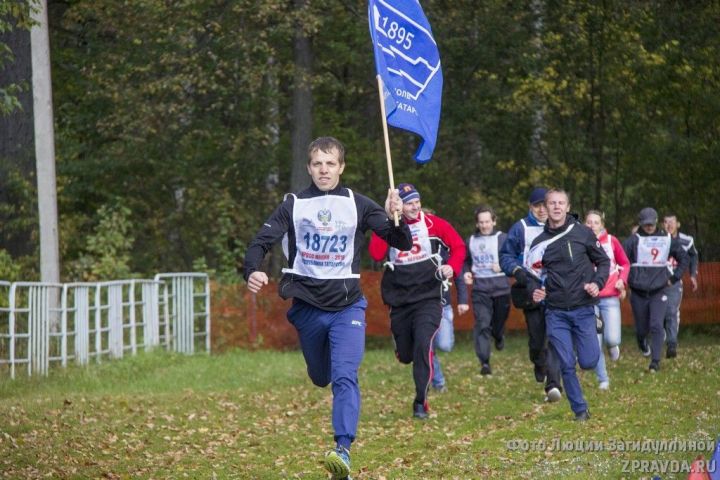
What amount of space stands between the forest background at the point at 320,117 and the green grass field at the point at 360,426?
694 centimetres

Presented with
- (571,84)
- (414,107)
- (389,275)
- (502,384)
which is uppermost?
(571,84)

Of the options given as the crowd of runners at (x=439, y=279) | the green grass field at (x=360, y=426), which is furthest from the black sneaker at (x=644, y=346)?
the green grass field at (x=360, y=426)

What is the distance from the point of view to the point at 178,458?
11258 mm

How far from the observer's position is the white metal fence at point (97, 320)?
17672 mm

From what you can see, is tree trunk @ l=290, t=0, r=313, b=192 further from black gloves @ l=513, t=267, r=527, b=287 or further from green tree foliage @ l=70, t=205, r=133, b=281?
black gloves @ l=513, t=267, r=527, b=287

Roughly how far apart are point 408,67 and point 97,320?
9.29 metres

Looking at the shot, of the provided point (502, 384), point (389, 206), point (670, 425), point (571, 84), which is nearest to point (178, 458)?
point (389, 206)

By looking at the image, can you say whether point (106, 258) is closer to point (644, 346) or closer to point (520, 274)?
point (644, 346)

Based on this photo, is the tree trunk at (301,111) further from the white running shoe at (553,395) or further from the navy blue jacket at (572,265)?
the navy blue jacket at (572,265)

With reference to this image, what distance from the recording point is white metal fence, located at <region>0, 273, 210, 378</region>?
1767cm

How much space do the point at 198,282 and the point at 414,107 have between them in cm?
1310

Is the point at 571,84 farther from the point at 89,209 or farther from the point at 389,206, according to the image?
the point at 389,206

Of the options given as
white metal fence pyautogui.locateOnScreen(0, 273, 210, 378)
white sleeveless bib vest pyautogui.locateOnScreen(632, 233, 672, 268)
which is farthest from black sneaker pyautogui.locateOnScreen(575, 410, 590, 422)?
white metal fence pyautogui.locateOnScreen(0, 273, 210, 378)

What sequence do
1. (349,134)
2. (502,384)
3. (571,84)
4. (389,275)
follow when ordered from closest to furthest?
1. (389,275)
2. (502,384)
3. (571,84)
4. (349,134)
